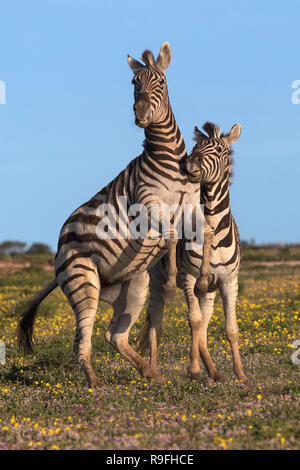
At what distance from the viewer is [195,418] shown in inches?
289

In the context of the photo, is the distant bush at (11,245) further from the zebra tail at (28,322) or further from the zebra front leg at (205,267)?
the zebra front leg at (205,267)

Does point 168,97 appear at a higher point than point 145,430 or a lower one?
higher

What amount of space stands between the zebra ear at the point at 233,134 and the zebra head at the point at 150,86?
1200 mm

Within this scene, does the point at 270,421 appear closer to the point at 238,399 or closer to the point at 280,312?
the point at 238,399

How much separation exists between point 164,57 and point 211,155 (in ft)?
5.44

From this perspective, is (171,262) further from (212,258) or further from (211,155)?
(211,155)

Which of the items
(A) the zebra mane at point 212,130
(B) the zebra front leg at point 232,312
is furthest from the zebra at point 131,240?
(B) the zebra front leg at point 232,312

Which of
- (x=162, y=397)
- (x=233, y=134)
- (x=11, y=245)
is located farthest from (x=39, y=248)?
(x=162, y=397)

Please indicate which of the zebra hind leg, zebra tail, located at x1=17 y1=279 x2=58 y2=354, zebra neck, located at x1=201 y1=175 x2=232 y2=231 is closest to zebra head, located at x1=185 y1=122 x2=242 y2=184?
zebra neck, located at x1=201 y1=175 x2=232 y2=231

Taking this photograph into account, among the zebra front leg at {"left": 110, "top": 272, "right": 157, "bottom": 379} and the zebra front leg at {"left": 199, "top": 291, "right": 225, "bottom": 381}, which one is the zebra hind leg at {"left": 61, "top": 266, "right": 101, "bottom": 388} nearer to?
the zebra front leg at {"left": 110, "top": 272, "right": 157, "bottom": 379}

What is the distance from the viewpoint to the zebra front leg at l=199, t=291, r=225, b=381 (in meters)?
Result: 9.66

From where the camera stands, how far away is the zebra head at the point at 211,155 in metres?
9.36
